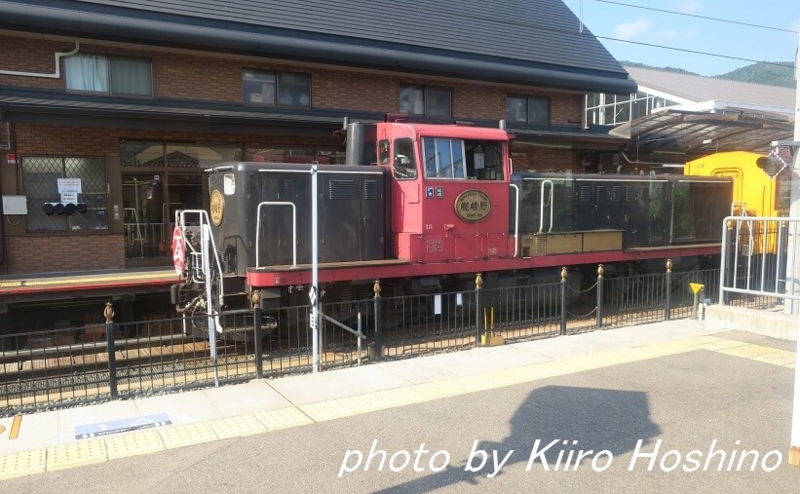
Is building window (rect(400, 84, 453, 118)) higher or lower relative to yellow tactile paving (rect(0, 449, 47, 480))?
higher

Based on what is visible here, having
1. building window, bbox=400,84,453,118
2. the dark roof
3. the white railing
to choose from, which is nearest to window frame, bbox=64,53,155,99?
the dark roof

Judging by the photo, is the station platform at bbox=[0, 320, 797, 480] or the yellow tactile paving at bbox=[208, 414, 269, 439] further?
the yellow tactile paving at bbox=[208, 414, 269, 439]

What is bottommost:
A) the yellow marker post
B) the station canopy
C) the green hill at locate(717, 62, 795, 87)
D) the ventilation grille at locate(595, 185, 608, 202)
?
the yellow marker post

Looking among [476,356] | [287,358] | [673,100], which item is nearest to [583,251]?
[476,356]

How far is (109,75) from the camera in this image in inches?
472

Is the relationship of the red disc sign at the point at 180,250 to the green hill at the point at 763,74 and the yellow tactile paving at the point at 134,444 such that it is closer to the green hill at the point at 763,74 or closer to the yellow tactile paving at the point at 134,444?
the yellow tactile paving at the point at 134,444

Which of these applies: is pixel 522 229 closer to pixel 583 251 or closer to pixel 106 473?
pixel 583 251

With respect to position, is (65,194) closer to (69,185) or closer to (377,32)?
(69,185)

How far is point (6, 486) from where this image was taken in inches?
180

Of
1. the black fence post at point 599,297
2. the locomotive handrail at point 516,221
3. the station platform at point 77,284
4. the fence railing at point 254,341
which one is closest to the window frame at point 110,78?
the station platform at point 77,284

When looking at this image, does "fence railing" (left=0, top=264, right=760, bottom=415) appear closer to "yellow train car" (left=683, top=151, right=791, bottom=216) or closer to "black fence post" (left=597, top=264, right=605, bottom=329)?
"black fence post" (left=597, top=264, right=605, bottom=329)

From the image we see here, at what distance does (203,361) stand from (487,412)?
14.4 ft

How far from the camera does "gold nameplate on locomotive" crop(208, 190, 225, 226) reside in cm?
968

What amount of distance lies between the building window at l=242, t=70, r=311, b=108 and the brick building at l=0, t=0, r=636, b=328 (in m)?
0.03
